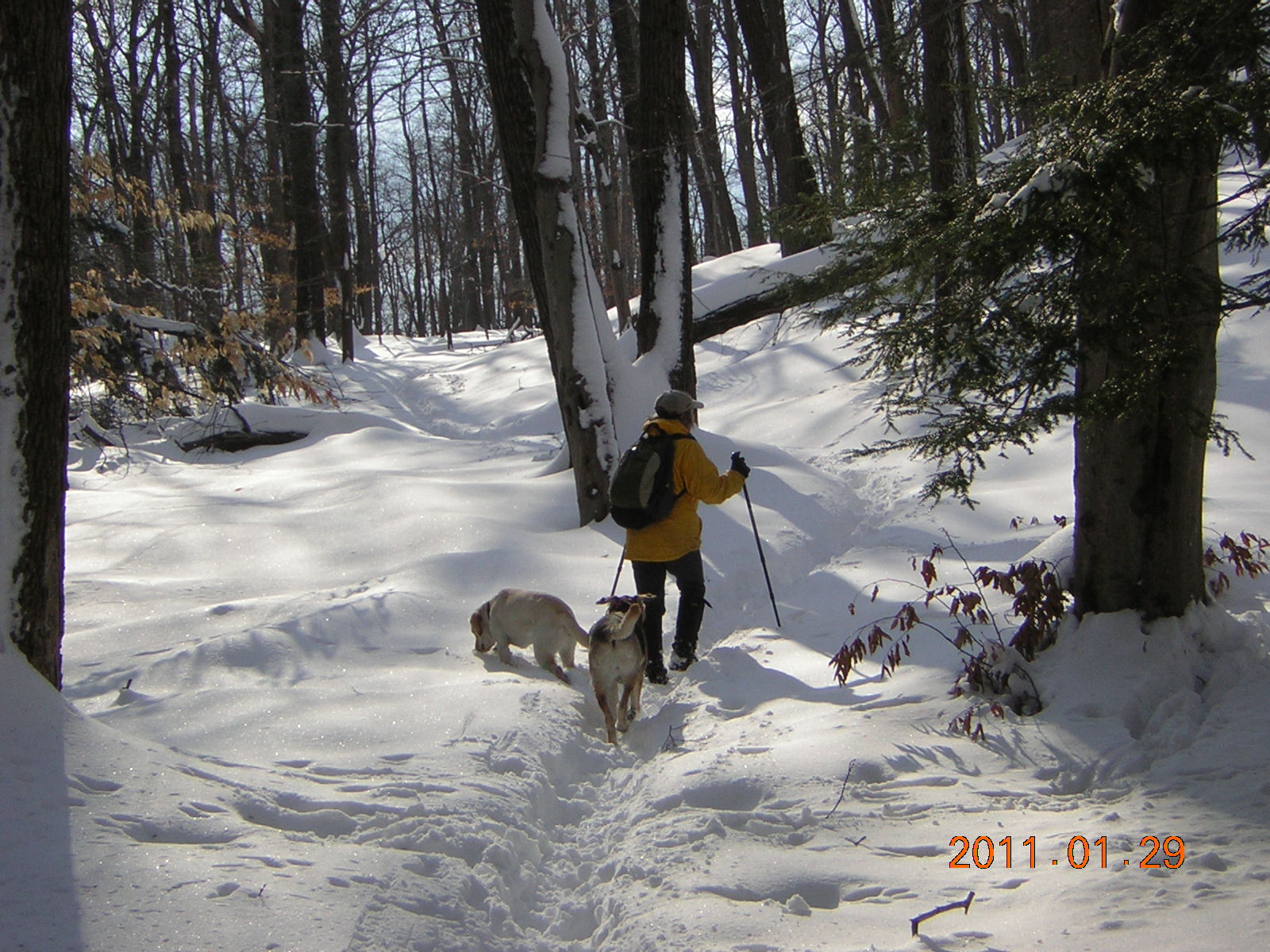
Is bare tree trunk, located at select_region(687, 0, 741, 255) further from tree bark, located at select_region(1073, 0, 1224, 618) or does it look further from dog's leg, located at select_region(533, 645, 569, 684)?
tree bark, located at select_region(1073, 0, 1224, 618)

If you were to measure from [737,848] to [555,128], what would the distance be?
21.6ft

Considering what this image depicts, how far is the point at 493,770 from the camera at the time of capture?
13.3 ft

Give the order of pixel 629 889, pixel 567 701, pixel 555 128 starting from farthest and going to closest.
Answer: pixel 555 128 < pixel 567 701 < pixel 629 889

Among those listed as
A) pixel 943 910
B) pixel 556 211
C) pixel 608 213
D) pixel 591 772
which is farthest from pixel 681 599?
pixel 608 213

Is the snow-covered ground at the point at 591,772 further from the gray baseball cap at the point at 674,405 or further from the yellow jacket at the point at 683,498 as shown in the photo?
the gray baseball cap at the point at 674,405

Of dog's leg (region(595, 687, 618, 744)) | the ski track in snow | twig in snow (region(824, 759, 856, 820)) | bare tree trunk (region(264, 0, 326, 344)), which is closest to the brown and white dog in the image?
dog's leg (region(595, 687, 618, 744))

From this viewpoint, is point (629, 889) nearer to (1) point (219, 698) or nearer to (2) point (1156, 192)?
(1) point (219, 698)

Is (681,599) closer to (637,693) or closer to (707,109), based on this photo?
(637,693)

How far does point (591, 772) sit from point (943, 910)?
197 centimetres

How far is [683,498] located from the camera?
18.8 ft

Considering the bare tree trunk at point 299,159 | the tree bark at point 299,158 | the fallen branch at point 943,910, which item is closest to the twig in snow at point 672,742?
the fallen branch at point 943,910

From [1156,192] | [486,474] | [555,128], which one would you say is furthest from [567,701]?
[486,474]

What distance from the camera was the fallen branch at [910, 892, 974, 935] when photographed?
9.28 ft

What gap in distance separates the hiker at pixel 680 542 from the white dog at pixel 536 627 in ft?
1.56
